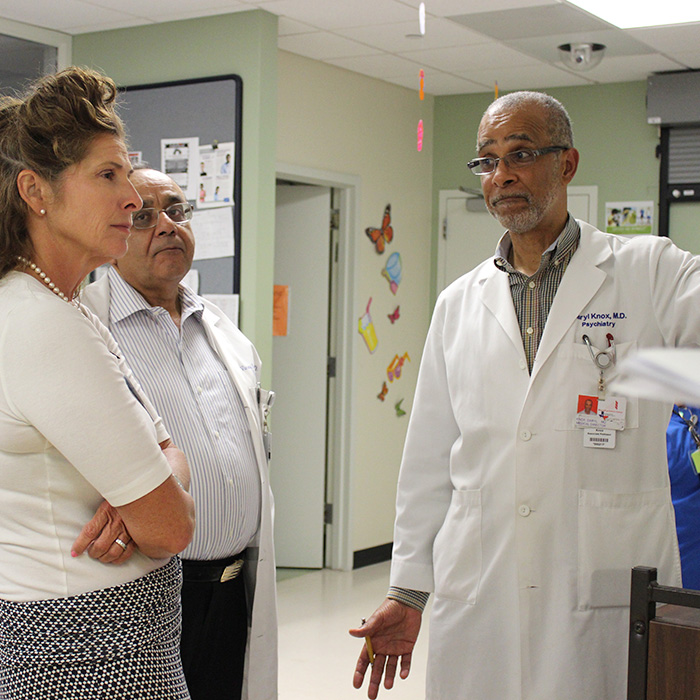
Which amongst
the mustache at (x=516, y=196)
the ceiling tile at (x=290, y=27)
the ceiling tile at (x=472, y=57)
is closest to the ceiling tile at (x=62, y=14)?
the ceiling tile at (x=290, y=27)

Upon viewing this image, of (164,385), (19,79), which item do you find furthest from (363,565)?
(164,385)

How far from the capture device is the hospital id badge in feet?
6.51

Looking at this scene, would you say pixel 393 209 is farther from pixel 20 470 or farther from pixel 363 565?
pixel 20 470

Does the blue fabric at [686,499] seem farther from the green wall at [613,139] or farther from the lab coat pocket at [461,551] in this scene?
the green wall at [613,139]

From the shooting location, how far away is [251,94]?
4902 millimetres

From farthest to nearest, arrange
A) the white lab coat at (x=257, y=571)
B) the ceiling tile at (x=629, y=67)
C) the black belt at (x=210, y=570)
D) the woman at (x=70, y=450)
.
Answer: the ceiling tile at (x=629, y=67) < the white lab coat at (x=257, y=571) < the black belt at (x=210, y=570) < the woman at (x=70, y=450)

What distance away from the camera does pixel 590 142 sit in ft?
21.5

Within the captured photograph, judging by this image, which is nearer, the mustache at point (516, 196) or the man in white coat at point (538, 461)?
the man in white coat at point (538, 461)

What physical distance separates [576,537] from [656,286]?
0.53m

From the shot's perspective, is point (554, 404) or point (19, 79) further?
point (19, 79)

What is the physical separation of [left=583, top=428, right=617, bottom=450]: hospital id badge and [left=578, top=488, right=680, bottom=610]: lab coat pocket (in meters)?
0.09

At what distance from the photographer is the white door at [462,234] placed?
683cm

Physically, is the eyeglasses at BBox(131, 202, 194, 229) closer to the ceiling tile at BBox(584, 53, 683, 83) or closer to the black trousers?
the black trousers

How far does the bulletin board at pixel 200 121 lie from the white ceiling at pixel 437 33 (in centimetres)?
36
